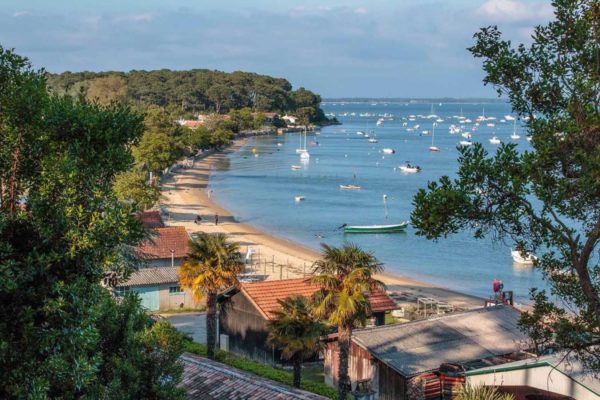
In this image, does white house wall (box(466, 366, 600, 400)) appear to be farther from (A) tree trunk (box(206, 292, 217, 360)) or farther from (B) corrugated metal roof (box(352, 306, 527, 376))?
(A) tree trunk (box(206, 292, 217, 360))

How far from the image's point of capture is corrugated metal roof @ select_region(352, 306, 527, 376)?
2320 cm

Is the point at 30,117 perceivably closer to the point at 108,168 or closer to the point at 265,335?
the point at 108,168

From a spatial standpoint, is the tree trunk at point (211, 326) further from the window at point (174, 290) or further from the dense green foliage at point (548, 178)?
the dense green foliage at point (548, 178)

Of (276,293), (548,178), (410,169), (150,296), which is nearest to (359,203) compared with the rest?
(410,169)

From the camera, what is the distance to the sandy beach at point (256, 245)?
1737 inches

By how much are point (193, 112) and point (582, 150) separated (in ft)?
604

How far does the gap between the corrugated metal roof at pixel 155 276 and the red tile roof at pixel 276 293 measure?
292 inches

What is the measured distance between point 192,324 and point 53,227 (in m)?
24.3

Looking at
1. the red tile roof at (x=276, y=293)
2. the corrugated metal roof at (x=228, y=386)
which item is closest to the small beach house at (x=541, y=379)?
the corrugated metal roof at (x=228, y=386)

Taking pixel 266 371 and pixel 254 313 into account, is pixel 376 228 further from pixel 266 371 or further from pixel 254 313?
pixel 266 371

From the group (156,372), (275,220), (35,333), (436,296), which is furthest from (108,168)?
(275,220)

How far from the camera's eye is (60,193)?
31.9 ft

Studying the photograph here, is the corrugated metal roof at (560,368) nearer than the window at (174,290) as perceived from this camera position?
Yes

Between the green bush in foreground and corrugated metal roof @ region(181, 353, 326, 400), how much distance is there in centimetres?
376
